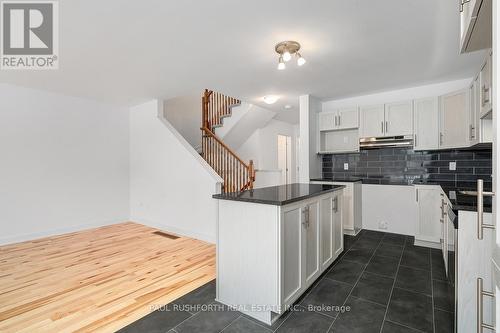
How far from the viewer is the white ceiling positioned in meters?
2.04

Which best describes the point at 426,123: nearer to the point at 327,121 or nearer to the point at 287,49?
the point at 327,121

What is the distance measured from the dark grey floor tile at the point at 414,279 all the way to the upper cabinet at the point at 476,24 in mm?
2098

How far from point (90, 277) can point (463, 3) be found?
3907mm

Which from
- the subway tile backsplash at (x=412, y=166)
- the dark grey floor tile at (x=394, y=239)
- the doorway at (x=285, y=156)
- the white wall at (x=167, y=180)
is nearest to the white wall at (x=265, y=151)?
the doorway at (x=285, y=156)

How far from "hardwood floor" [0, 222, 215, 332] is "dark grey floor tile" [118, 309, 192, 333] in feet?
0.27

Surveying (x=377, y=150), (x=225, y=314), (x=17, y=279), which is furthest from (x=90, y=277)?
(x=377, y=150)

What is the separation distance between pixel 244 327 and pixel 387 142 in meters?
3.62

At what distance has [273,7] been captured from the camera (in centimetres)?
200

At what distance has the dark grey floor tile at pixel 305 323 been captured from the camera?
1847mm

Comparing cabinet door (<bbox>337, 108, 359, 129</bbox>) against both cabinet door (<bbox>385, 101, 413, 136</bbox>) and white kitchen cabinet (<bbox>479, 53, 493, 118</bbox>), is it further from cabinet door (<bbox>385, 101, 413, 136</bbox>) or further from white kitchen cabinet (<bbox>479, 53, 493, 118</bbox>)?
white kitchen cabinet (<bbox>479, 53, 493, 118</bbox>)

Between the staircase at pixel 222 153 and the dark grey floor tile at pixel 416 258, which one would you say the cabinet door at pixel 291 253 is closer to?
the dark grey floor tile at pixel 416 258

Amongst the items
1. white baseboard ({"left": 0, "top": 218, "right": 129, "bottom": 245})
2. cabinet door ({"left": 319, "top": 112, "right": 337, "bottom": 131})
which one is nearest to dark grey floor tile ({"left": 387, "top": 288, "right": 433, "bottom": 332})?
cabinet door ({"left": 319, "top": 112, "right": 337, "bottom": 131})

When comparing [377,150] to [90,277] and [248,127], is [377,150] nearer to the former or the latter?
[248,127]

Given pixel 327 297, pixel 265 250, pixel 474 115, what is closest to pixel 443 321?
pixel 327 297
